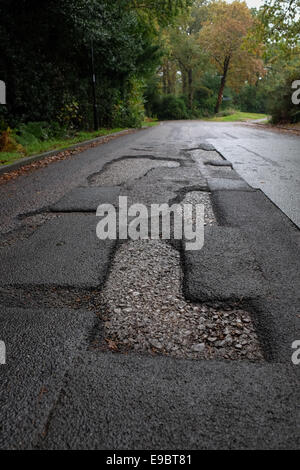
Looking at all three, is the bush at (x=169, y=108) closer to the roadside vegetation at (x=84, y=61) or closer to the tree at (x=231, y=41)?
the tree at (x=231, y=41)

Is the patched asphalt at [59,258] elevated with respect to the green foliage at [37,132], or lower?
lower

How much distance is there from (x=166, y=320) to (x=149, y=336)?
0.16m

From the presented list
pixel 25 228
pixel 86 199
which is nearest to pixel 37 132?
pixel 86 199

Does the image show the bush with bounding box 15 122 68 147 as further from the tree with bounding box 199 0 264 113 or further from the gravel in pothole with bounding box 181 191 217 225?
the tree with bounding box 199 0 264 113

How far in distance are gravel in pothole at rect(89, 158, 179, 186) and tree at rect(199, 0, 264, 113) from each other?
38586mm

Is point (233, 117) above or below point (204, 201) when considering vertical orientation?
above

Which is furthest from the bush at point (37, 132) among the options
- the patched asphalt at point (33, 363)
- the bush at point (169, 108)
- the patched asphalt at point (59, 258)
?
the bush at point (169, 108)

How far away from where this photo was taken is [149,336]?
1.56 meters

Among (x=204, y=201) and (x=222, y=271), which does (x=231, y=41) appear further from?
(x=222, y=271)

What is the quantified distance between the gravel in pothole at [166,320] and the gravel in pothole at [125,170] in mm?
2792

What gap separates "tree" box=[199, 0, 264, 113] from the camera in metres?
38.6

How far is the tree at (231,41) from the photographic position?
127 feet

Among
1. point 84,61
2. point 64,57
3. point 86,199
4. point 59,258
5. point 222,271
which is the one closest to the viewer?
point 222,271
